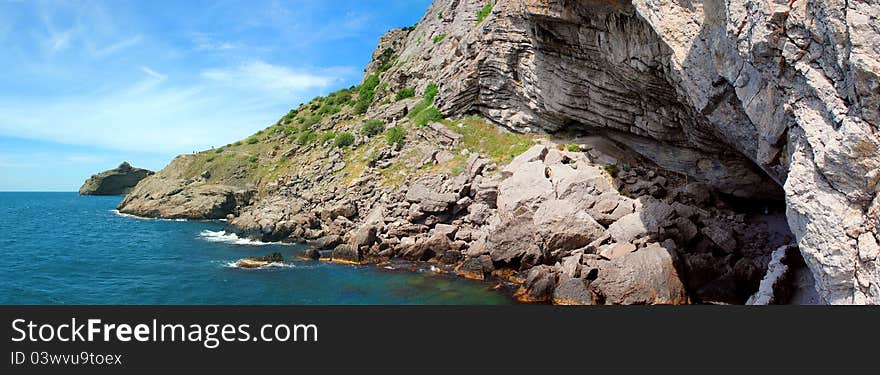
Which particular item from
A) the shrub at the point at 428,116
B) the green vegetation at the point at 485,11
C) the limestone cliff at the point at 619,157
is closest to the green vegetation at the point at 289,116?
the limestone cliff at the point at 619,157

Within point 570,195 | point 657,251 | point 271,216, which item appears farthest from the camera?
point 271,216

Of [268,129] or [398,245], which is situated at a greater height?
[268,129]

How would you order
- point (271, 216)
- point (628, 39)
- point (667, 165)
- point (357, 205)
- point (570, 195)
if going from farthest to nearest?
point (271, 216), point (357, 205), point (667, 165), point (570, 195), point (628, 39)

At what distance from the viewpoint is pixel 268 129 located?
69562mm

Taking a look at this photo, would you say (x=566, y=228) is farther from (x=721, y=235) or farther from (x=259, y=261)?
(x=259, y=261)

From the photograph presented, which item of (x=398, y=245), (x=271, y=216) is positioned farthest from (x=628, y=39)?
(x=271, y=216)

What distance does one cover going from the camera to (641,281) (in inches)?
706

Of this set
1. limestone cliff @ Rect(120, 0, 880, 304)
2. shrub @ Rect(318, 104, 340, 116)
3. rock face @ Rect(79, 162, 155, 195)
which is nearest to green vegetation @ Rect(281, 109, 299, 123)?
shrub @ Rect(318, 104, 340, 116)

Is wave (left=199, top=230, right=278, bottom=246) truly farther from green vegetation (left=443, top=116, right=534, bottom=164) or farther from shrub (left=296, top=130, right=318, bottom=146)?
green vegetation (left=443, top=116, right=534, bottom=164)

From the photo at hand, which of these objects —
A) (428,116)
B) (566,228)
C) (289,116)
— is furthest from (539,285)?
(289,116)

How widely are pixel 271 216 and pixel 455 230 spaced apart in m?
17.3

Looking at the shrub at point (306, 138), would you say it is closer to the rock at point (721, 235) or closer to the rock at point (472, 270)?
the rock at point (472, 270)

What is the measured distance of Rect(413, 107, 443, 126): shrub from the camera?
126 ft
